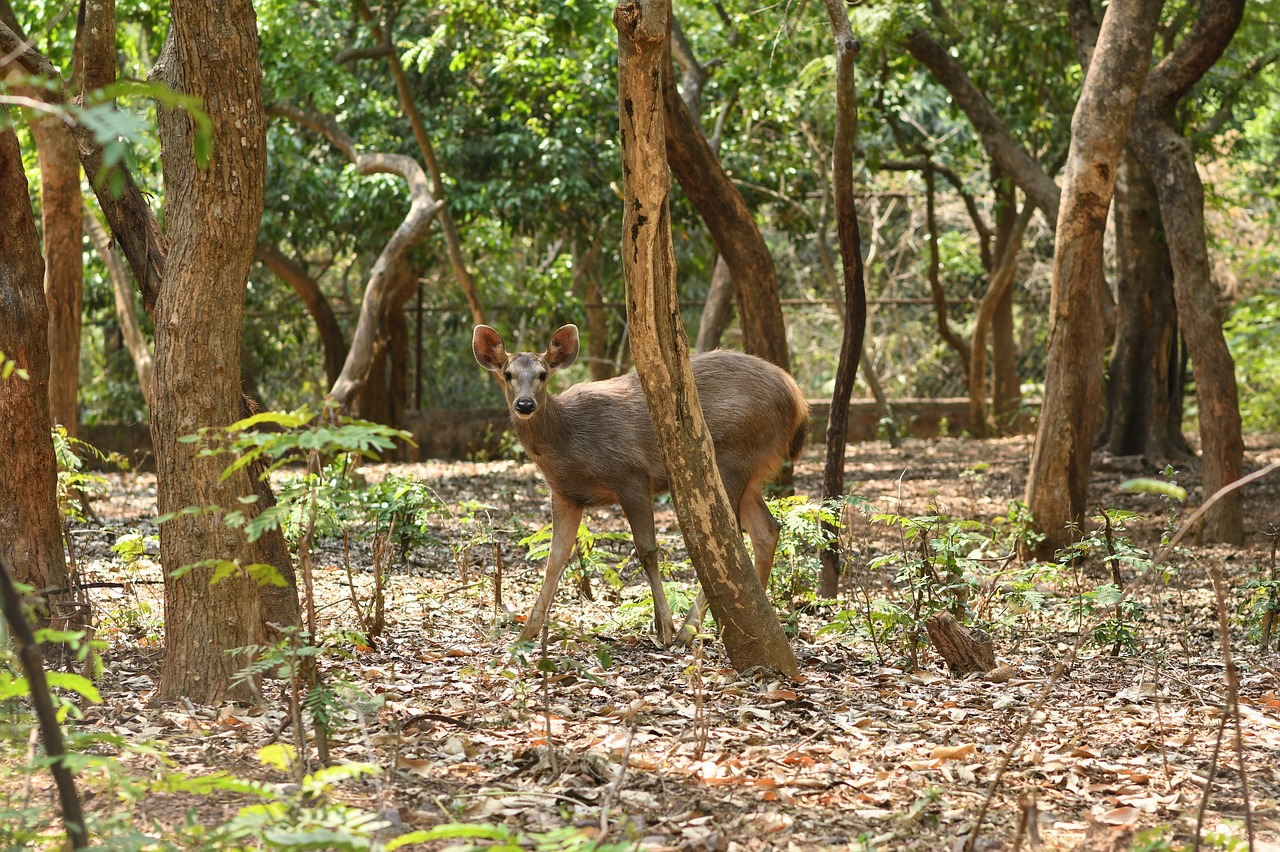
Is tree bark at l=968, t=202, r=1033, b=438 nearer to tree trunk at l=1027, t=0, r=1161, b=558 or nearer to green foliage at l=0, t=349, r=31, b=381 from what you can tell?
tree trunk at l=1027, t=0, r=1161, b=558

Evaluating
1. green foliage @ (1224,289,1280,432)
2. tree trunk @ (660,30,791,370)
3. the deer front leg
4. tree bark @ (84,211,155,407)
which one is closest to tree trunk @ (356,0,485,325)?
tree bark @ (84,211,155,407)

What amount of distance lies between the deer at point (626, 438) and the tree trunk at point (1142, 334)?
795 cm

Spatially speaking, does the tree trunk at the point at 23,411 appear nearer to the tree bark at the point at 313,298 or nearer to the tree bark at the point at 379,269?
the tree bark at the point at 379,269

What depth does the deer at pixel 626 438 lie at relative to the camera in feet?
22.8

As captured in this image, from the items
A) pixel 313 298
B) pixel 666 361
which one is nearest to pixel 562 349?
pixel 666 361

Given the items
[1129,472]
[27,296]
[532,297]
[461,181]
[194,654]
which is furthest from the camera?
[532,297]

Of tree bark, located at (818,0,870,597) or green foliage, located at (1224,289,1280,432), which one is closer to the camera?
tree bark, located at (818,0,870,597)

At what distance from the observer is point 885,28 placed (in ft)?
36.4

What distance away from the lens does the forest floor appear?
3.92m

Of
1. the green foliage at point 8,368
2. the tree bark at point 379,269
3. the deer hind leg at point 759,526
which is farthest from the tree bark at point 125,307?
the green foliage at point 8,368

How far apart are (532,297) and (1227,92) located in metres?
8.94

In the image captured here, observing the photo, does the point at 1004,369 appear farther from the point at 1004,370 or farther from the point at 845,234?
the point at 845,234

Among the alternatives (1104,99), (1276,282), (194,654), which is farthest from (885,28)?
(1276,282)

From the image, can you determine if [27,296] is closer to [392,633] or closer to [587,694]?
[392,633]
